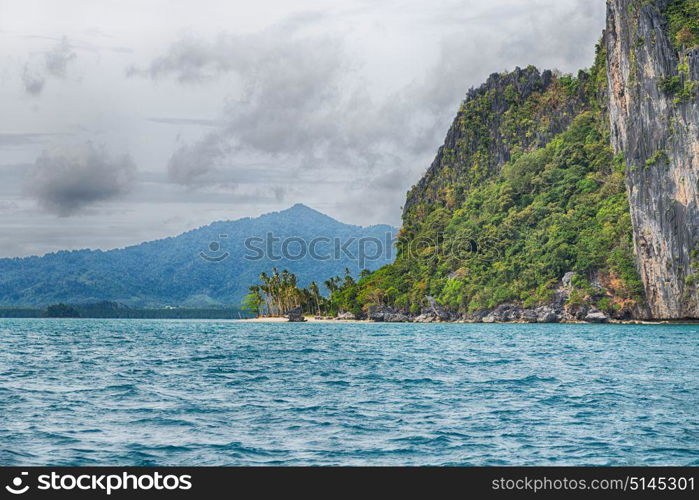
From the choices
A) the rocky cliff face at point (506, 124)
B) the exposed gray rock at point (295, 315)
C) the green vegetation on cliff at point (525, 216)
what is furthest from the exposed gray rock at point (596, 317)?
the rocky cliff face at point (506, 124)

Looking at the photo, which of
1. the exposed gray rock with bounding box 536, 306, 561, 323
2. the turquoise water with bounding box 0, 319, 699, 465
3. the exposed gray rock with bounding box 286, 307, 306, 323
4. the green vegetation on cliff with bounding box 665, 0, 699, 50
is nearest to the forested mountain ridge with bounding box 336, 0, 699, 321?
the green vegetation on cliff with bounding box 665, 0, 699, 50

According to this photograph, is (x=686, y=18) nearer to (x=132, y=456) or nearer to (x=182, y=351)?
(x=182, y=351)

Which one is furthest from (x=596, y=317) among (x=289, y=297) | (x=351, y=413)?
(x=351, y=413)

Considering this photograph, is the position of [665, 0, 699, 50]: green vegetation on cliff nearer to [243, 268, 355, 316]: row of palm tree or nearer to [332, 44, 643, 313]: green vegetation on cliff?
[332, 44, 643, 313]: green vegetation on cliff

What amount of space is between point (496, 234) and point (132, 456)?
148 metres

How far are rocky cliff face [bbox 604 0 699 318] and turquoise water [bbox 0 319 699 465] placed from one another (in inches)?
2943

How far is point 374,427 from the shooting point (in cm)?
2173

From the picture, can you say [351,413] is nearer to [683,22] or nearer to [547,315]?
[547,315]

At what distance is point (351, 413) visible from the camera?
2425 cm

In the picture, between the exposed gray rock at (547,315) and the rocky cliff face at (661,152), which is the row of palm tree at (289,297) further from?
the rocky cliff face at (661,152)

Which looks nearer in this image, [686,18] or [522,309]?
[686,18]

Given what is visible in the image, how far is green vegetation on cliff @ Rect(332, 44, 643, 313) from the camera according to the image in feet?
445

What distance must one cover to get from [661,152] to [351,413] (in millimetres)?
107685
